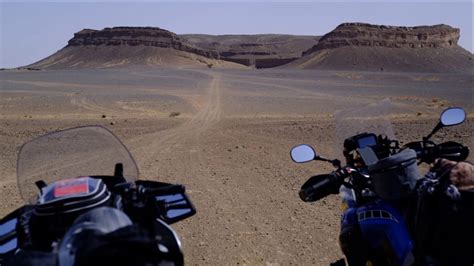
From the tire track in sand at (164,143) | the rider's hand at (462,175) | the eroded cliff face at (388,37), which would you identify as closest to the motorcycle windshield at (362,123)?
the rider's hand at (462,175)

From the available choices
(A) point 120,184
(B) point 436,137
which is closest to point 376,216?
(A) point 120,184

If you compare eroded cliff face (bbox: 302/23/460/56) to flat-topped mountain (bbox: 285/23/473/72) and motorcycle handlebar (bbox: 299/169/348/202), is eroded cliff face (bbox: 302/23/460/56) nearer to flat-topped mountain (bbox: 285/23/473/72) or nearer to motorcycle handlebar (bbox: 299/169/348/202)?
flat-topped mountain (bbox: 285/23/473/72)

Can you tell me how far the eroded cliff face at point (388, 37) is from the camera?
124188 mm

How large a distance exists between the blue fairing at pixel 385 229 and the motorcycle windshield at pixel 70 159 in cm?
124

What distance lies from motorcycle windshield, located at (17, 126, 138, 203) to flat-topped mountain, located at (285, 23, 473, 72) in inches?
4184

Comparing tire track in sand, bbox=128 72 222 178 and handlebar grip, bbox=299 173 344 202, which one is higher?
handlebar grip, bbox=299 173 344 202

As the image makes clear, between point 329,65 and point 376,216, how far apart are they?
112 meters

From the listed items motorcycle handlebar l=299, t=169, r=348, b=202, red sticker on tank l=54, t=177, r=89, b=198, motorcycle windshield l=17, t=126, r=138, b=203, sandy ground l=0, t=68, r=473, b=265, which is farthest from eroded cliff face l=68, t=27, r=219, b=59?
red sticker on tank l=54, t=177, r=89, b=198

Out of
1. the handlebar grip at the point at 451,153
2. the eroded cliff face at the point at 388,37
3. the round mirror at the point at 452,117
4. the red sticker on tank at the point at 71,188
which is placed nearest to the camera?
the red sticker on tank at the point at 71,188

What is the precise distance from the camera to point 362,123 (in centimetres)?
370

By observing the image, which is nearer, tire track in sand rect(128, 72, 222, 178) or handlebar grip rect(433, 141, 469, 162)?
handlebar grip rect(433, 141, 469, 162)

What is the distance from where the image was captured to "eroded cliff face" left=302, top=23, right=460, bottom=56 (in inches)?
4889

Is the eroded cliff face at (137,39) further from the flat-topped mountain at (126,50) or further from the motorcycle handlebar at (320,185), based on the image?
the motorcycle handlebar at (320,185)

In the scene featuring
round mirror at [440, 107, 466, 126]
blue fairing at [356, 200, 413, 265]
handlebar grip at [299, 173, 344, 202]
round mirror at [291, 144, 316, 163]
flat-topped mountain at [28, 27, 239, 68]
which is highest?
round mirror at [440, 107, 466, 126]
